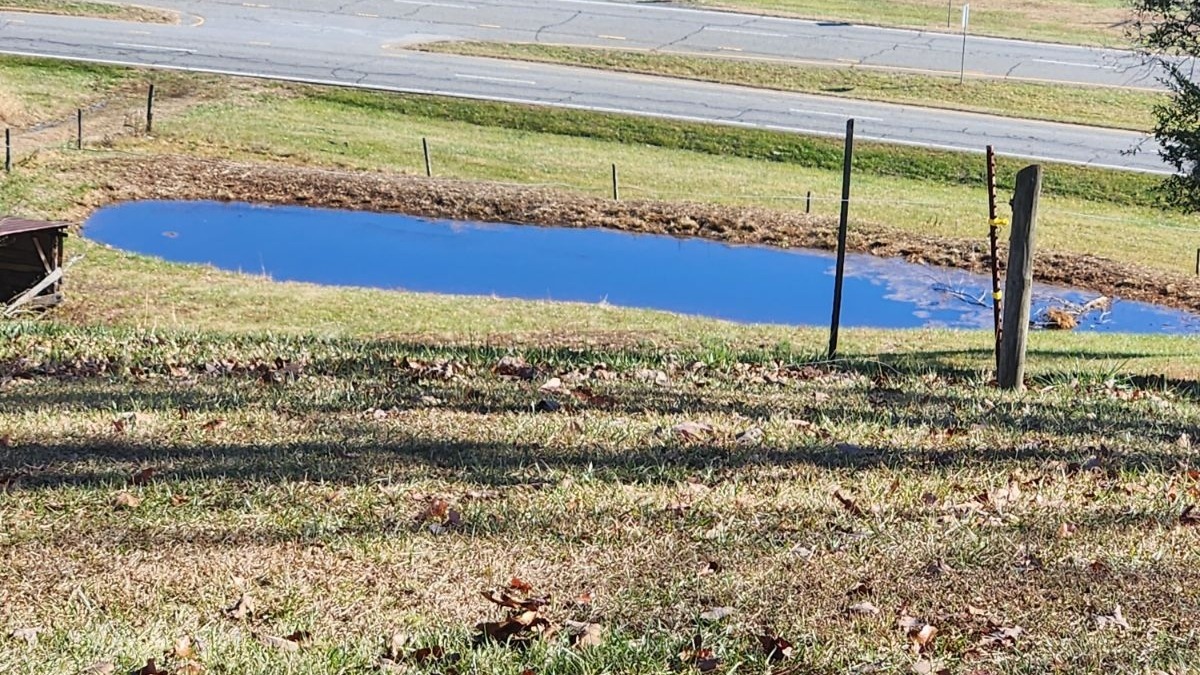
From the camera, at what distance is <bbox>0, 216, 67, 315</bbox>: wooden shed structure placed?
62.4 feet

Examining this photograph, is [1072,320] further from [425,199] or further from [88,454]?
[88,454]

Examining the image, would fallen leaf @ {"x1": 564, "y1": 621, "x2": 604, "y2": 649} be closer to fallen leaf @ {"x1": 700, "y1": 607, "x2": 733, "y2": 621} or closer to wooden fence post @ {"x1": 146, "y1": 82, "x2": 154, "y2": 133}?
fallen leaf @ {"x1": 700, "y1": 607, "x2": 733, "y2": 621}

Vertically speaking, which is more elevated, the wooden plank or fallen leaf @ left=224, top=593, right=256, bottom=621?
fallen leaf @ left=224, top=593, right=256, bottom=621

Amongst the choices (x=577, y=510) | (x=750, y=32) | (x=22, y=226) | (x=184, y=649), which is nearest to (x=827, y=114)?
(x=750, y=32)

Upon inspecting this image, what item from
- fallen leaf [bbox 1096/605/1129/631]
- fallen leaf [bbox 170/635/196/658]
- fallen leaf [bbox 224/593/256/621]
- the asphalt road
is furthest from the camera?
the asphalt road

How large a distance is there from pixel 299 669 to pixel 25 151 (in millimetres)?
27252

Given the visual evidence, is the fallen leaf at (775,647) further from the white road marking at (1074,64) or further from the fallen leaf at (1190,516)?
the white road marking at (1074,64)

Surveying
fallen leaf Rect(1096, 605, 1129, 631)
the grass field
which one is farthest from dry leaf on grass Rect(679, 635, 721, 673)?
fallen leaf Rect(1096, 605, 1129, 631)

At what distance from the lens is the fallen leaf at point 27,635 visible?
4.65 m

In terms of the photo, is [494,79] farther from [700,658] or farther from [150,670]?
[150,670]

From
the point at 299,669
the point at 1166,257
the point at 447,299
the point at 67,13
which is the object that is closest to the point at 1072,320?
the point at 1166,257

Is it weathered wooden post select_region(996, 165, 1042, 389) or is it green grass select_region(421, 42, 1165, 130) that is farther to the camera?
green grass select_region(421, 42, 1165, 130)

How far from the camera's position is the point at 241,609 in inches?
197

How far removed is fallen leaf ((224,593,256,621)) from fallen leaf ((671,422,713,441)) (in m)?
3.25
